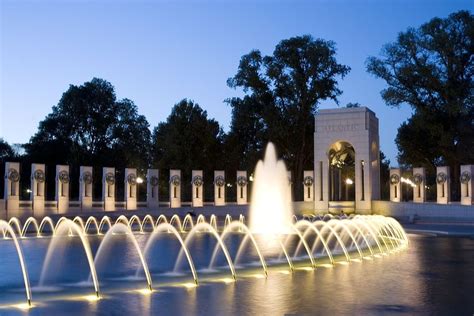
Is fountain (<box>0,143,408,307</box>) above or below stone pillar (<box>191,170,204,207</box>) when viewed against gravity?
below

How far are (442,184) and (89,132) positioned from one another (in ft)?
121

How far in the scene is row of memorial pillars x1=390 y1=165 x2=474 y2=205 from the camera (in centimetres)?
3581

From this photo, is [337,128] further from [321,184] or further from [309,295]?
[309,295]

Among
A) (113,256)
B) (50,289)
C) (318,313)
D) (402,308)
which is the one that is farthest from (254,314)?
(113,256)

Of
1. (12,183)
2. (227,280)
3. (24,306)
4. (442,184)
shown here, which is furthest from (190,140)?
(24,306)

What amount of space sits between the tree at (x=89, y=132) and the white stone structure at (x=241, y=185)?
20.1m

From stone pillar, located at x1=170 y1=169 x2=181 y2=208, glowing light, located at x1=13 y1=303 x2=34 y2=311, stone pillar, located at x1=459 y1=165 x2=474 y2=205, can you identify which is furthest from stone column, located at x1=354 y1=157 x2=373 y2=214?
glowing light, located at x1=13 y1=303 x2=34 y2=311

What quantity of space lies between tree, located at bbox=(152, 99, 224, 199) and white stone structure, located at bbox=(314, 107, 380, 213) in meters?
14.5

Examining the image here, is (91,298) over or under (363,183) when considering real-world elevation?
under

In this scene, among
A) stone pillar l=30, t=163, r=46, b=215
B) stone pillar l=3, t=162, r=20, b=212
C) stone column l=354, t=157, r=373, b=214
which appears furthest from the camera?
stone column l=354, t=157, r=373, b=214

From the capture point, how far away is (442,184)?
3734 centimetres

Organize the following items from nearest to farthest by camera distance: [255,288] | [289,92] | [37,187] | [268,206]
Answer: [255,288]
[268,206]
[37,187]
[289,92]

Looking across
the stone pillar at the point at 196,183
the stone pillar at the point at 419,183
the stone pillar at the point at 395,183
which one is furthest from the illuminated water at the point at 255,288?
the stone pillar at the point at 196,183

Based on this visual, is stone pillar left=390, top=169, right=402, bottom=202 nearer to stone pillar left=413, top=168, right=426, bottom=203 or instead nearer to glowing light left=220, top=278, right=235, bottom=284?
stone pillar left=413, top=168, right=426, bottom=203
